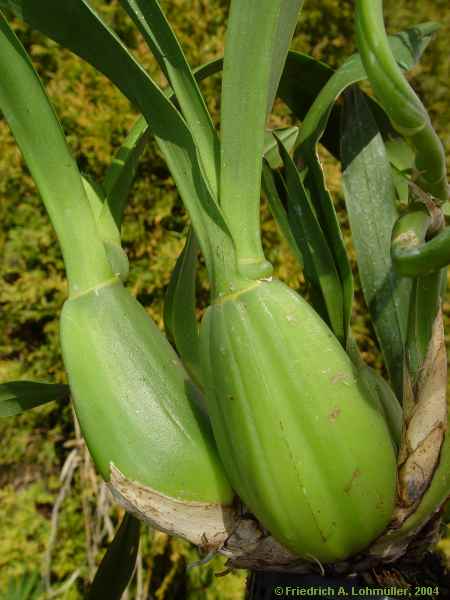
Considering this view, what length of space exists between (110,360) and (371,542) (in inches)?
9.0

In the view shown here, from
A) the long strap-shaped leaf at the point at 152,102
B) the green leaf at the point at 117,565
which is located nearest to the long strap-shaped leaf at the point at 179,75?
the long strap-shaped leaf at the point at 152,102

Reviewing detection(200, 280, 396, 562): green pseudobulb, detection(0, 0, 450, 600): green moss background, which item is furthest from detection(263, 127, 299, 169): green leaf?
detection(0, 0, 450, 600): green moss background

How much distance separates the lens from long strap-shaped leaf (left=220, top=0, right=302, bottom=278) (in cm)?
44

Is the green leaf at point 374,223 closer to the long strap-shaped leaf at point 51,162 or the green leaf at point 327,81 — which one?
the green leaf at point 327,81

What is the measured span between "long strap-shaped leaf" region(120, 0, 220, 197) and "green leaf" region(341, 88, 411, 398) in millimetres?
152

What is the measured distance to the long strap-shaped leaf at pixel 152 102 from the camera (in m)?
0.44

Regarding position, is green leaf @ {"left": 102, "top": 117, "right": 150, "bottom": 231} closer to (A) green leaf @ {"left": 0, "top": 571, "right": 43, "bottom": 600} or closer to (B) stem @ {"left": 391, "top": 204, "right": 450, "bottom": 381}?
(B) stem @ {"left": 391, "top": 204, "right": 450, "bottom": 381}

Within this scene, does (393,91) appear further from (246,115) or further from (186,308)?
(186,308)

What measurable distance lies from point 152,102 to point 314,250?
0.59 feet

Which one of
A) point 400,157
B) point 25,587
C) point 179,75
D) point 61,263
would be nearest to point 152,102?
point 179,75

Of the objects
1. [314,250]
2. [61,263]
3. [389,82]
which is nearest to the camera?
[389,82]

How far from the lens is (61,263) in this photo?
1.32m

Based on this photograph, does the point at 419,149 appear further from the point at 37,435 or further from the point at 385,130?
the point at 37,435

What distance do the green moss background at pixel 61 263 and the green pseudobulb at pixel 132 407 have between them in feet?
2.41
